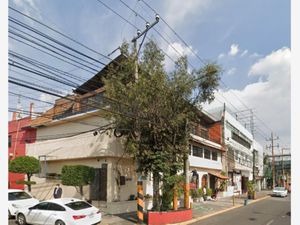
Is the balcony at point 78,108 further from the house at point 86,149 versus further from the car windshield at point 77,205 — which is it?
the car windshield at point 77,205

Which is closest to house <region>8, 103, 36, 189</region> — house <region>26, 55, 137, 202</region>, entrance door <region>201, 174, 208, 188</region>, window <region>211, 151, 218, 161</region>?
house <region>26, 55, 137, 202</region>

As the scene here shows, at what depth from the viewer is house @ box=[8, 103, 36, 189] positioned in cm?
2718

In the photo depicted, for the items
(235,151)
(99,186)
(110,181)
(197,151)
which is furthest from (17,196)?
(235,151)

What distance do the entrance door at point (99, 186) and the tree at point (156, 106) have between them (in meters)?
3.11

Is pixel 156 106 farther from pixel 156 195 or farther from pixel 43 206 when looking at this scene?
pixel 43 206

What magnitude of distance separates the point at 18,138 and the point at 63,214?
674 inches

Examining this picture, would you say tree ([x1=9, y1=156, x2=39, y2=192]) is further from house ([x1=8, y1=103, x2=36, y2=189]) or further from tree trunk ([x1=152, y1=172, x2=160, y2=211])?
tree trunk ([x1=152, y1=172, x2=160, y2=211])

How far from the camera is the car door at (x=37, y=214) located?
14.2 metres

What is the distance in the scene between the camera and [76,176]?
18.8m

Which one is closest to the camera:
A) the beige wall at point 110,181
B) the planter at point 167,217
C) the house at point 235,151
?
the planter at point 167,217

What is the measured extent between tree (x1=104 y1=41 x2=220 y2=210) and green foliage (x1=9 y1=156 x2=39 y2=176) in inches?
312

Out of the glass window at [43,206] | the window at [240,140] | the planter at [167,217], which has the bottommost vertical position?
the planter at [167,217]

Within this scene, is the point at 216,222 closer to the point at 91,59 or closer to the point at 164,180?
the point at 164,180

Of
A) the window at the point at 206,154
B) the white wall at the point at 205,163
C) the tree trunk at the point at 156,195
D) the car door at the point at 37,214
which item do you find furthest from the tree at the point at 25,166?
the window at the point at 206,154
